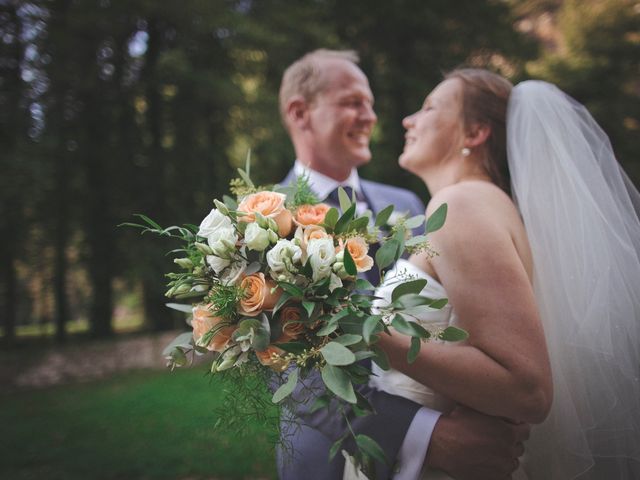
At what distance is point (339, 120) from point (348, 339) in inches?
88.3

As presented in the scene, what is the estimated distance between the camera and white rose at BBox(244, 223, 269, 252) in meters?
1.63

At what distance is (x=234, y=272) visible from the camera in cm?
168

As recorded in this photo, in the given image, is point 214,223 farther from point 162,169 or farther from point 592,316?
point 162,169

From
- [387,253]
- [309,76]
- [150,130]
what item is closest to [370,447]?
[387,253]

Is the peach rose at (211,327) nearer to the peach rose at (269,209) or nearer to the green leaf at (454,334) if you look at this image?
the peach rose at (269,209)

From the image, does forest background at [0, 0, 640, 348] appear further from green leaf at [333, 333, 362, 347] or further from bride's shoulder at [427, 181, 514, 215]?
green leaf at [333, 333, 362, 347]

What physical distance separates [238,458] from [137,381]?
4.37 meters

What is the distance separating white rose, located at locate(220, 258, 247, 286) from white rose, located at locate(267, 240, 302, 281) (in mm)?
130

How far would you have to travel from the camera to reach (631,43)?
12.6m

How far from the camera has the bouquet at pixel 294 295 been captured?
1542mm

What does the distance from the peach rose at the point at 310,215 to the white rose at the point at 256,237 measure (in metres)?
0.16

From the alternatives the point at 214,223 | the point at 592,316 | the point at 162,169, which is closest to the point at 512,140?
the point at 592,316

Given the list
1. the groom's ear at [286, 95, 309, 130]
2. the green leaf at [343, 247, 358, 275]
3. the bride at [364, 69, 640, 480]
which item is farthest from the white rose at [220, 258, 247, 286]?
the groom's ear at [286, 95, 309, 130]

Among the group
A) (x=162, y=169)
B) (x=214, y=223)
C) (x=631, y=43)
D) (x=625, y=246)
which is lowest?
(x=625, y=246)
